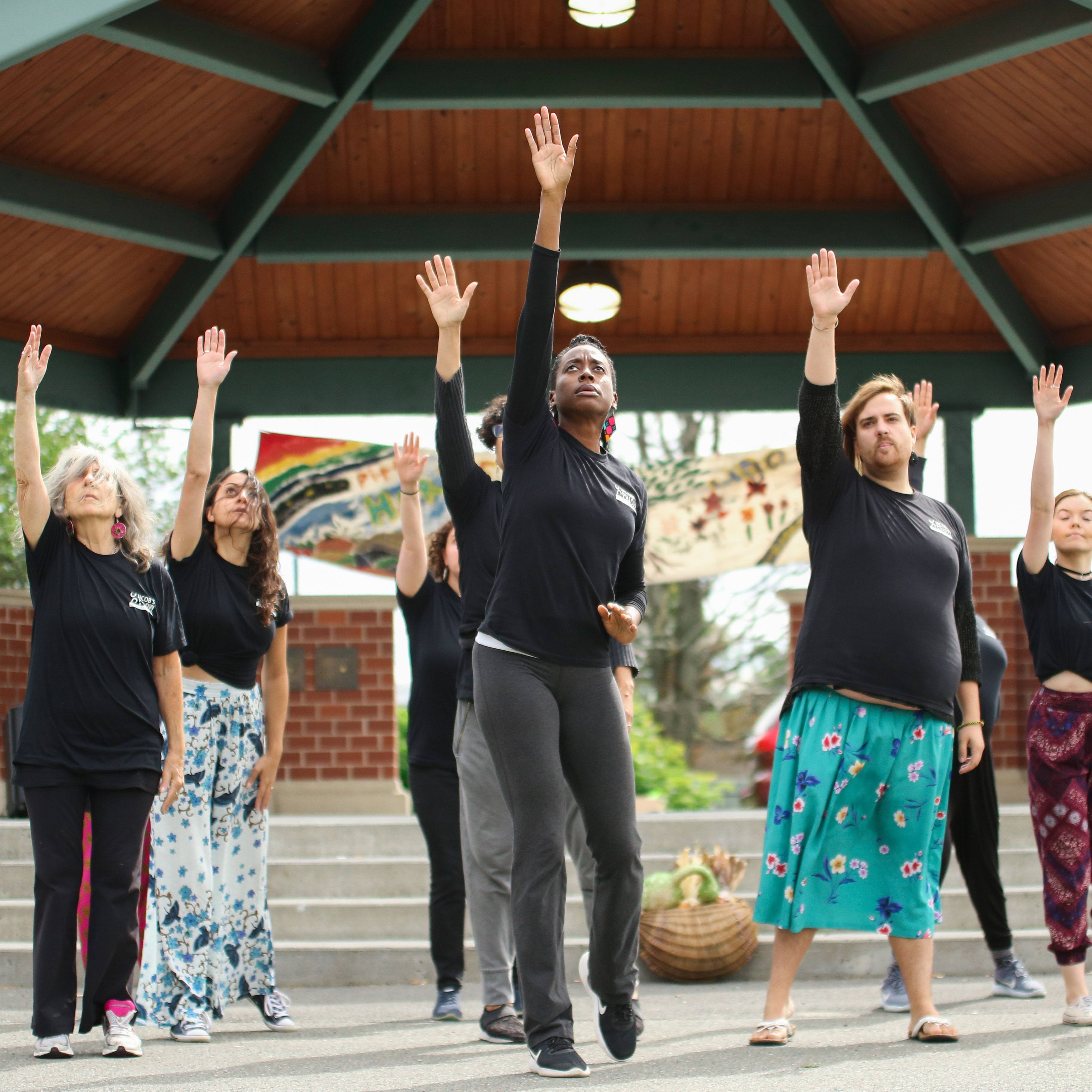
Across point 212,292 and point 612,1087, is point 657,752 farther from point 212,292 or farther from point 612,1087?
point 612,1087

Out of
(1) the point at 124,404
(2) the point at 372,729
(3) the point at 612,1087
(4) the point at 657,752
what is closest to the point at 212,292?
(1) the point at 124,404

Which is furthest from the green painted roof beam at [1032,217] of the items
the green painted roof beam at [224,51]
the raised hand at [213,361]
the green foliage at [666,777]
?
the green foliage at [666,777]

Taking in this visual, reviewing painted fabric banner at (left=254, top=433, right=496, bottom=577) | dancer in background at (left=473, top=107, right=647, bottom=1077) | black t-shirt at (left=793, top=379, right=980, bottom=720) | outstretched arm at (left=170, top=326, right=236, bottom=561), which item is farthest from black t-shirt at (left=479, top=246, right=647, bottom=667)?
painted fabric banner at (left=254, top=433, right=496, bottom=577)

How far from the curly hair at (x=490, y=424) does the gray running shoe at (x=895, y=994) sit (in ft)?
7.42

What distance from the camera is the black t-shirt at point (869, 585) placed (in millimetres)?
3936

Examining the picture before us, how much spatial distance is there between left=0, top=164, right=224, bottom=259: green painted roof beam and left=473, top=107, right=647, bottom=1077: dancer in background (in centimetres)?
444

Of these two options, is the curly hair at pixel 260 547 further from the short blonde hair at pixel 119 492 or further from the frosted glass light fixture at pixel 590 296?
the frosted glass light fixture at pixel 590 296

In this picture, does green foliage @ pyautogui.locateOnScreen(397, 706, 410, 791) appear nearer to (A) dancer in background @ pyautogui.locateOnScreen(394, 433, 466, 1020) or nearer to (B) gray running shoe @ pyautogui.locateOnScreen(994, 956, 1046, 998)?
(A) dancer in background @ pyautogui.locateOnScreen(394, 433, 466, 1020)

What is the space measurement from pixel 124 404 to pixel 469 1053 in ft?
20.0

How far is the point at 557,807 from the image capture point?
3.49 meters

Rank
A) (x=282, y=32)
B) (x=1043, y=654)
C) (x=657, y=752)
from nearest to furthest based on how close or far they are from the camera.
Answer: (x=1043, y=654)
(x=282, y=32)
(x=657, y=752)

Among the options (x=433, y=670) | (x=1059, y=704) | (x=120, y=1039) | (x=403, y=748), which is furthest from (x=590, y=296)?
(x=403, y=748)

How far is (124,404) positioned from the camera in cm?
912

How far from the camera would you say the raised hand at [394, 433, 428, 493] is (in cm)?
485
